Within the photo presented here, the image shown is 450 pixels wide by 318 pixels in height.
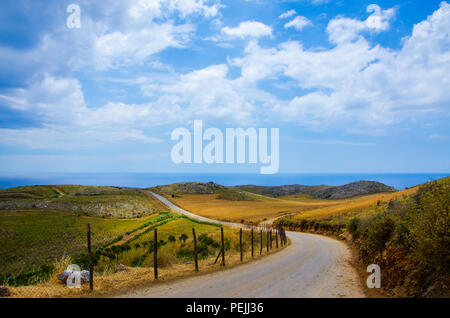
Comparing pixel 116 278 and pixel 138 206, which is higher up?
pixel 116 278

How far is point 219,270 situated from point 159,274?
307cm

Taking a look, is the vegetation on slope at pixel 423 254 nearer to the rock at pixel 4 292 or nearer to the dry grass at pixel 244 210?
the rock at pixel 4 292

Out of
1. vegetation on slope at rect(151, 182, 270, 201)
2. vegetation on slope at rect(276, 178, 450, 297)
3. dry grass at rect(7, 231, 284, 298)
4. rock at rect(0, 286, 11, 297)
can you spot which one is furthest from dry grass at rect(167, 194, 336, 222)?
rock at rect(0, 286, 11, 297)

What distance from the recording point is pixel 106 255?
29.6 metres

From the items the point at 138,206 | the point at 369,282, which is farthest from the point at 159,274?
the point at 138,206

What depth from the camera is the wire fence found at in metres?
12.0

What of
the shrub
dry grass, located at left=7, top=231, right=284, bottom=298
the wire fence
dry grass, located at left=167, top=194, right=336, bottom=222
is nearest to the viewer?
dry grass, located at left=7, top=231, right=284, bottom=298

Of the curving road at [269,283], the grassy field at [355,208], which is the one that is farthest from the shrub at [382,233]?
the grassy field at [355,208]

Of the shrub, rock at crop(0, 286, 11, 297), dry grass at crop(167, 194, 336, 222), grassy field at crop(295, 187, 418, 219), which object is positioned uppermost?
the shrub

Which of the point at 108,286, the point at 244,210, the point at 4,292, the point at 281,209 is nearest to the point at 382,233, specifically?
the point at 108,286

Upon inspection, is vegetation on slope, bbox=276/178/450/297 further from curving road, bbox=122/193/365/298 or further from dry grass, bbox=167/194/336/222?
dry grass, bbox=167/194/336/222

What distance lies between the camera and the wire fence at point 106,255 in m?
12.0
